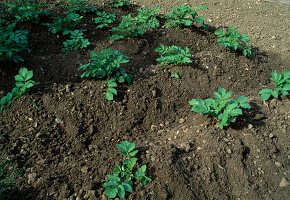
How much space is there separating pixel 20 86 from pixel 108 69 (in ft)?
3.12

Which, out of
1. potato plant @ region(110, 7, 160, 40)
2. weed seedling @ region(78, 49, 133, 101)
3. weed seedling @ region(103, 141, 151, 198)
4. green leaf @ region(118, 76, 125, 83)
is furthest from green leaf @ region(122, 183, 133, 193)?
potato plant @ region(110, 7, 160, 40)

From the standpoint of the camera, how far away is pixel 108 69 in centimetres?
303

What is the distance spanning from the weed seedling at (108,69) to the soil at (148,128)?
0.11 meters

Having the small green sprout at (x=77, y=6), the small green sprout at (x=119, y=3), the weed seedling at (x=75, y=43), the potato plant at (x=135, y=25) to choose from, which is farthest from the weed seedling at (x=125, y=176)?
the small green sprout at (x=119, y=3)

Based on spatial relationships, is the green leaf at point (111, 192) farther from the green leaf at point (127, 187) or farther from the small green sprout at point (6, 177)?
the small green sprout at point (6, 177)

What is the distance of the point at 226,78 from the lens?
3566 mm

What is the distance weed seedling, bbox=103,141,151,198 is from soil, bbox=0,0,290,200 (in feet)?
0.28

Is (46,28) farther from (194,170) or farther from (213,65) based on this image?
(194,170)

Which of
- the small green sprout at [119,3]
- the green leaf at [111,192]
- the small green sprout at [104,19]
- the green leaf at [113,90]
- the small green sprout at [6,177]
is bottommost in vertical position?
the small green sprout at [6,177]

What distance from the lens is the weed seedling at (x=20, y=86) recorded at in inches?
110

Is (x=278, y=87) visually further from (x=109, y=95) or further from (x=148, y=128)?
(x=109, y=95)

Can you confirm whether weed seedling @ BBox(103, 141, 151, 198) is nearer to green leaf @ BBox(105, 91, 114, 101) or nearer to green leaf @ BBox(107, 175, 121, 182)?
green leaf @ BBox(107, 175, 121, 182)

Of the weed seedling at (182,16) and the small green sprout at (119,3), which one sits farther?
the small green sprout at (119,3)

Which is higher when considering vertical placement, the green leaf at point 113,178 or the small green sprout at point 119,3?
the small green sprout at point 119,3
